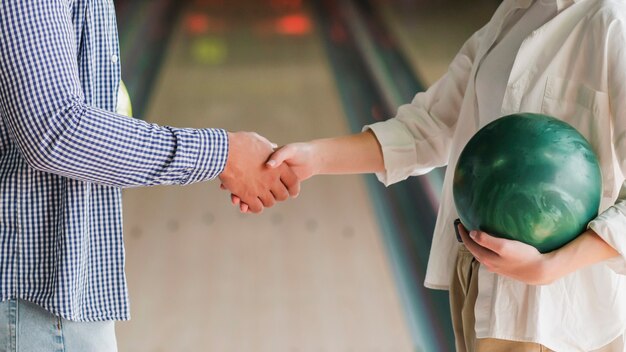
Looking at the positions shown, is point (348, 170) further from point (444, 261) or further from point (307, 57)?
point (307, 57)

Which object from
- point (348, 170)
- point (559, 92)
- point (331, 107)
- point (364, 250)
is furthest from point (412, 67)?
point (559, 92)

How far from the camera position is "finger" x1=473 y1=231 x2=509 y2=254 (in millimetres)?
1265

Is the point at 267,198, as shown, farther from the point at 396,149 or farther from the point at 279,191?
the point at 396,149

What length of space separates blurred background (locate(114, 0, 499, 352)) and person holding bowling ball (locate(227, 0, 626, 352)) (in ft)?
8.17

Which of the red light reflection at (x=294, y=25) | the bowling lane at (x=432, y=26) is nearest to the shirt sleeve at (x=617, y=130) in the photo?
the bowling lane at (x=432, y=26)

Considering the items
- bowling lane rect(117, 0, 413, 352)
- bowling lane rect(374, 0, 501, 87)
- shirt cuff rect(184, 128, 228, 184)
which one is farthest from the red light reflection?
shirt cuff rect(184, 128, 228, 184)

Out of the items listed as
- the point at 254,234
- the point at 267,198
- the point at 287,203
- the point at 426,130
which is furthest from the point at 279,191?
the point at 287,203

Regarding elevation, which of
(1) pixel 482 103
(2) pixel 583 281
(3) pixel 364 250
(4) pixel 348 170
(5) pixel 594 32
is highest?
(5) pixel 594 32

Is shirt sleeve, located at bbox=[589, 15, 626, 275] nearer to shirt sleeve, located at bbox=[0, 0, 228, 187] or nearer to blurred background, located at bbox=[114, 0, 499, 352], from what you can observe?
shirt sleeve, located at bbox=[0, 0, 228, 187]

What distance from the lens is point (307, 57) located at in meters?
4.88

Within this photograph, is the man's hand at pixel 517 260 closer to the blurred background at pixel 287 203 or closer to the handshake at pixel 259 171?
the handshake at pixel 259 171

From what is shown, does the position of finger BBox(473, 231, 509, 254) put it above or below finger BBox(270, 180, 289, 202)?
above

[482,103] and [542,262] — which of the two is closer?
[542,262]

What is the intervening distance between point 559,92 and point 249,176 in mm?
621
